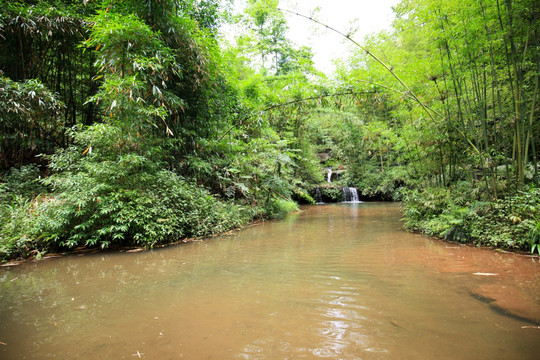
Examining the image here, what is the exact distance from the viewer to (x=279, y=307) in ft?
7.83

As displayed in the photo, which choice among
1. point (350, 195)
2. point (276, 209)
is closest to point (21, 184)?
point (276, 209)

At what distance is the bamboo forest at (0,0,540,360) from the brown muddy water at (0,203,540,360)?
2 centimetres

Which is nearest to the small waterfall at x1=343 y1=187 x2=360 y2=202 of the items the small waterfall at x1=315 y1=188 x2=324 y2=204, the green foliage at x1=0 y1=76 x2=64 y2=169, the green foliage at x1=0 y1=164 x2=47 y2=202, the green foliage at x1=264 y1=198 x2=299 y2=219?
the small waterfall at x1=315 y1=188 x2=324 y2=204

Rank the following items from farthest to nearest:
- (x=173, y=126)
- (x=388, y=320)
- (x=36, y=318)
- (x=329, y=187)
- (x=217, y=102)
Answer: (x=329, y=187)
(x=217, y=102)
(x=173, y=126)
(x=36, y=318)
(x=388, y=320)

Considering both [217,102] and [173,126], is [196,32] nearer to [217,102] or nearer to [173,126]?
[217,102]

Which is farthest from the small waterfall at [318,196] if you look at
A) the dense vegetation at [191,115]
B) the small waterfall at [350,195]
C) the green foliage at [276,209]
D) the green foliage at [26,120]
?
the green foliage at [26,120]

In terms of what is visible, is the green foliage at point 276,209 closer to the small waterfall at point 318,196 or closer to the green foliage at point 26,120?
the small waterfall at point 318,196

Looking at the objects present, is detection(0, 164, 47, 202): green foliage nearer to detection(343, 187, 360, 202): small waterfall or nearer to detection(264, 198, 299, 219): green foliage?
detection(264, 198, 299, 219): green foliage

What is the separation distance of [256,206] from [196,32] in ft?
19.6

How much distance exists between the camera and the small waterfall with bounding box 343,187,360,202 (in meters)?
18.8

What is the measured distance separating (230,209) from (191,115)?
292 cm

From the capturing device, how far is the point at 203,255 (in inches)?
183

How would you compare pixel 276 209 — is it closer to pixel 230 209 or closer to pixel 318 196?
pixel 230 209

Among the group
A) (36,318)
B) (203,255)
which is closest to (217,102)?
(203,255)
